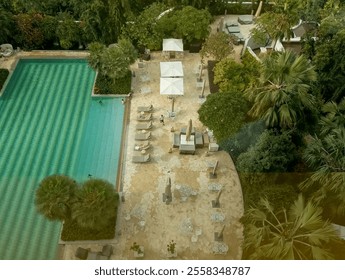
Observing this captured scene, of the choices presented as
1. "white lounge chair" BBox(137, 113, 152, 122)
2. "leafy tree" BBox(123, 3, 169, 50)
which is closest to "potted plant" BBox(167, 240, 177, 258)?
"white lounge chair" BBox(137, 113, 152, 122)

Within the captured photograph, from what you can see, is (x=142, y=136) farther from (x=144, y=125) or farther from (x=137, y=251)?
(x=137, y=251)

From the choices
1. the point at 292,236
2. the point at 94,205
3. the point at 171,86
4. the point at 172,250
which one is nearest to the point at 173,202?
the point at 172,250

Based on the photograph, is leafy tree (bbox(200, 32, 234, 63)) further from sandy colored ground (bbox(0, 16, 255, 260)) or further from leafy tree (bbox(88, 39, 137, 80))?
leafy tree (bbox(88, 39, 137, 80))

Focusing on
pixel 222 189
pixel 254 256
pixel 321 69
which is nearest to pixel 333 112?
pixel 321 69

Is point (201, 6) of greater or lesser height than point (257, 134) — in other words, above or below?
above

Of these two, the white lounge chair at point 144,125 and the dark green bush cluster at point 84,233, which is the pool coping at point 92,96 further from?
the white lounge chair at point 144,125

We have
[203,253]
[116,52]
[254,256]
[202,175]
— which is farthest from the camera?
[116,52]

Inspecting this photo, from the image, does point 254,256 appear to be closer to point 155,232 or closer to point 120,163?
point 155,232
